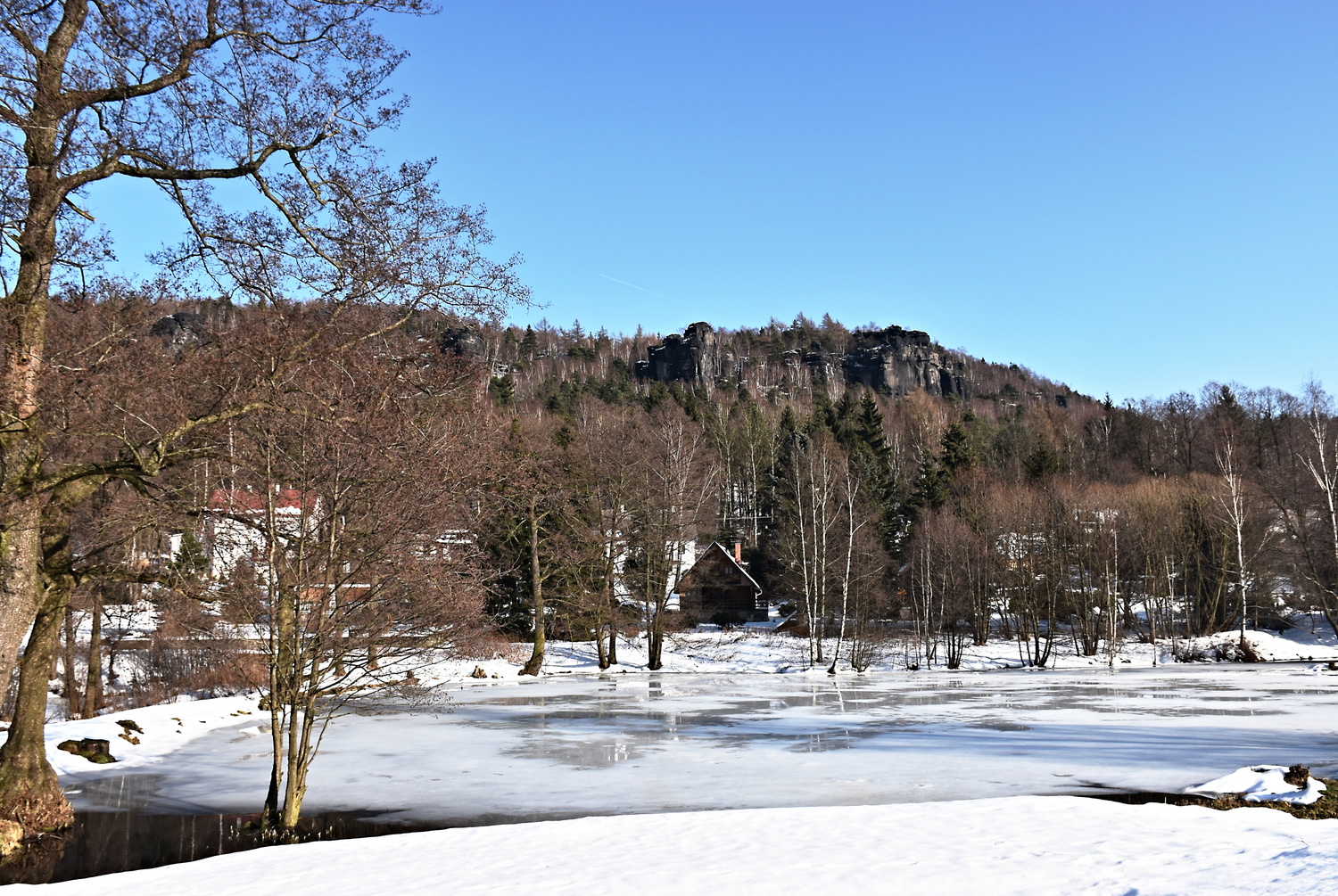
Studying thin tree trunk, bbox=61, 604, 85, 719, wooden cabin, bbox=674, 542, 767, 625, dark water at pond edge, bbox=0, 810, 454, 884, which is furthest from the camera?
wooden cabin, bbox=674, 542, 767, 625

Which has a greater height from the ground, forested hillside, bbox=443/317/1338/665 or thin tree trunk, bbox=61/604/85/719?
forested hillside, bbox=443/317/1338/665

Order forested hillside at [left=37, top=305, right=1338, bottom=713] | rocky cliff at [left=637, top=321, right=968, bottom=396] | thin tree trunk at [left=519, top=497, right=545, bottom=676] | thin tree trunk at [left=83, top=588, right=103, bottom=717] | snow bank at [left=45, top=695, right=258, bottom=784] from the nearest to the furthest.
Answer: forested hillside at [left=37, top=305, right=1338, bottom=713] < snow bank at [left=45, top=695, right=258, bottom=784] < thin tree trunk at [left=83, top=588, right=103, bottom=717] < thin tree trunk at [left=519, top=497, right=545, bottom=676] < rocky cliff at [left=637, top=321, right=968, bottom=396]

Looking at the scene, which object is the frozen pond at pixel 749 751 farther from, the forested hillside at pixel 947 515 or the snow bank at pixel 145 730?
the forested hillside at pixel 947 515

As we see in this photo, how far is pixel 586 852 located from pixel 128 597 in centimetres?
2434

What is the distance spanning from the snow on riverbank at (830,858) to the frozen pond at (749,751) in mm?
1996

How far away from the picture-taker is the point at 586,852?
970 centimetres

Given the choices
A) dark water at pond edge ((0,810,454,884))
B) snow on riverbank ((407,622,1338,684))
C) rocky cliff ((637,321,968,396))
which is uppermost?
rocky cliff ((637,321,968,396))

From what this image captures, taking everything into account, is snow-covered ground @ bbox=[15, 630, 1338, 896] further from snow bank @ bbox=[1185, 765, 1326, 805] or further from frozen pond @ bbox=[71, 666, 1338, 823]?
snow bank @ bbox=[1185, 765, 1326, 805]

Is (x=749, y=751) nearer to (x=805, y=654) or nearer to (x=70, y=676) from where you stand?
(x=70, y=676)

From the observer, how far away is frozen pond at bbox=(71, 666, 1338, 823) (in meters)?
13.6

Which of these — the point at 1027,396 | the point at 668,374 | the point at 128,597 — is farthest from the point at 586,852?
the point at 1027,396

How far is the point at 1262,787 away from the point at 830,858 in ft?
21.0

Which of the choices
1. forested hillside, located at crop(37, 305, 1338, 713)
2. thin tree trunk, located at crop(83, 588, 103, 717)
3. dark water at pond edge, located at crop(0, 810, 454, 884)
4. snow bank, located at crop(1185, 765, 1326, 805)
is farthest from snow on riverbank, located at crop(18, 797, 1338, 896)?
thin tree trunk, located at crop(83, 588, 103, 717)

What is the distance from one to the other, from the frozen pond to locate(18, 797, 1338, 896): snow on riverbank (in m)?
2.00
